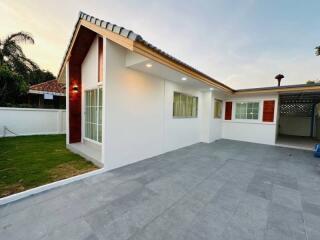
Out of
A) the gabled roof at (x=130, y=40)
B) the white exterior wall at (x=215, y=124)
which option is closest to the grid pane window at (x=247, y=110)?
the white exterior wall at (x=215, y=124)

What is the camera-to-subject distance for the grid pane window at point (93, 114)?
182 inches

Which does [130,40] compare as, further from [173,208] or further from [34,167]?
[34,167]

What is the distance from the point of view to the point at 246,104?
27.9 ft

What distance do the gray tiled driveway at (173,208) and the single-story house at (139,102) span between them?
3.86 ft

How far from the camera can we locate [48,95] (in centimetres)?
973

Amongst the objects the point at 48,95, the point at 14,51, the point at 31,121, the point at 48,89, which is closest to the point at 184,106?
the point at 31,121

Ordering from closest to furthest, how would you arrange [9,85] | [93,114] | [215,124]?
1. [93,114]
2. [9,85]
3. [215,124]

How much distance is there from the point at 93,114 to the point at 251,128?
8266 millimetres

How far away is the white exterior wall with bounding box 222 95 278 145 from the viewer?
7.60m

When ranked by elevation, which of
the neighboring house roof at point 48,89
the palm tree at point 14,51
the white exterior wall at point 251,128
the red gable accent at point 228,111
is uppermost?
the palm tree at point 14,51

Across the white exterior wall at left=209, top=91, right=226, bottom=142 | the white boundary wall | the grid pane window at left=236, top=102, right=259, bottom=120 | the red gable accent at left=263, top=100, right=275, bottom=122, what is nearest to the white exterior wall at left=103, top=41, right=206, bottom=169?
the white exterior wall at left=209, top=91, right=226, bottom=142

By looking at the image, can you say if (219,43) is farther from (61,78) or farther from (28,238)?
(28,238)

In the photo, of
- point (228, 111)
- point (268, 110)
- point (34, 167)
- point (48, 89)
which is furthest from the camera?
point (48, 89)

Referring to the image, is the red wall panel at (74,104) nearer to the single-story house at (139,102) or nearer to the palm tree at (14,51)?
the single-story house at (139,102)
